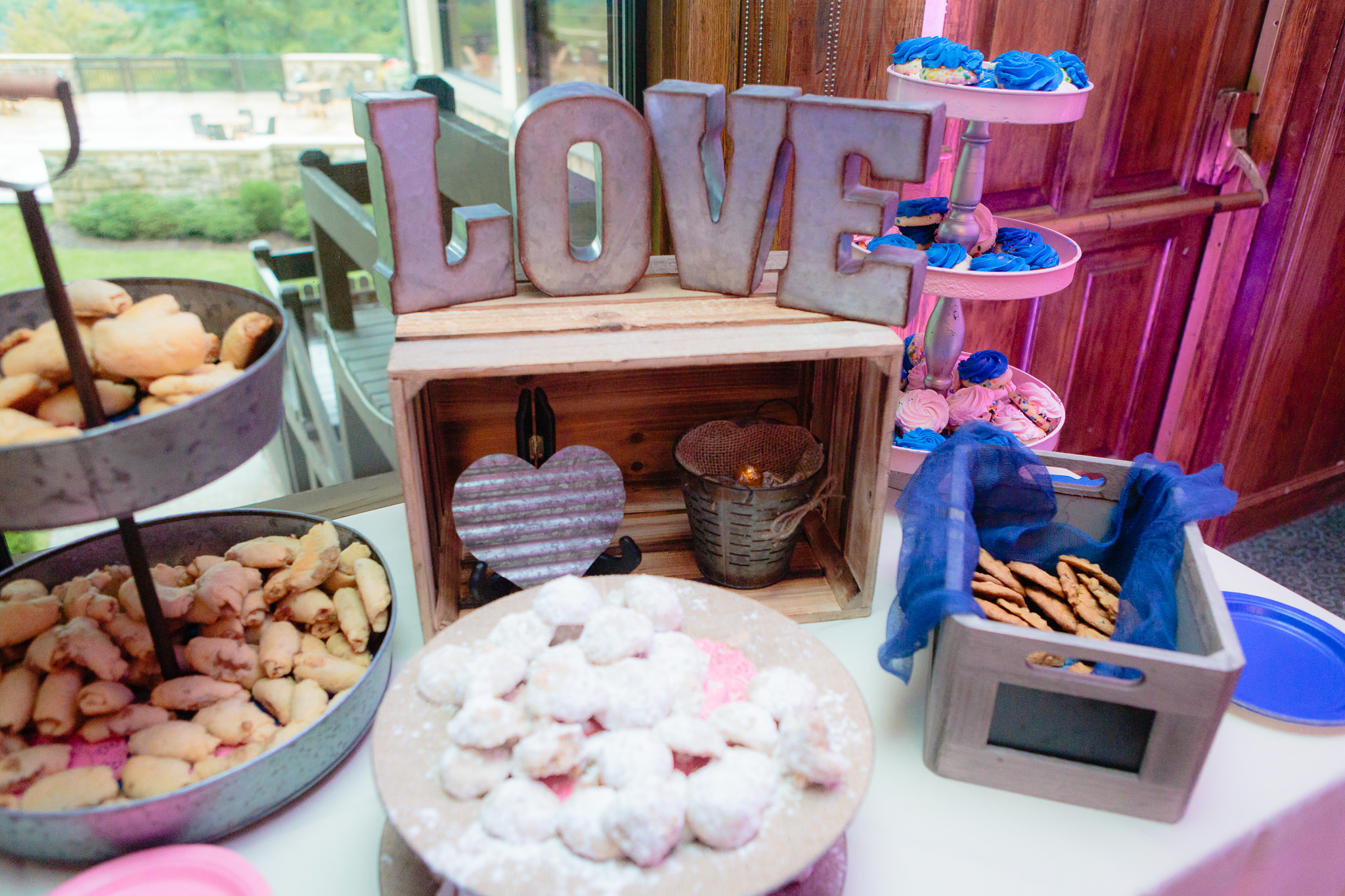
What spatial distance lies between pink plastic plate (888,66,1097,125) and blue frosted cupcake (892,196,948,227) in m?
0.21

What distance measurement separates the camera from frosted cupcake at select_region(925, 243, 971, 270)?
4.35ft

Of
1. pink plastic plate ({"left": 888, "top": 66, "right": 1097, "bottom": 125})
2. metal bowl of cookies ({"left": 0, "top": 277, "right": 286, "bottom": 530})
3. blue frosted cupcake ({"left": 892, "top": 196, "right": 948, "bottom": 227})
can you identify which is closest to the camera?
metal bowl of cookies ({"left": 0, "top": 277, "right": 286, "bottom": 530})

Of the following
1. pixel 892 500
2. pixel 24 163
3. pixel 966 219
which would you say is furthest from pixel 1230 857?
pixel 24 163

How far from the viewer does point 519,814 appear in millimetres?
658

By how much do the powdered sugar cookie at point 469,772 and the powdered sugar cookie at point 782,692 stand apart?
0.23 meters

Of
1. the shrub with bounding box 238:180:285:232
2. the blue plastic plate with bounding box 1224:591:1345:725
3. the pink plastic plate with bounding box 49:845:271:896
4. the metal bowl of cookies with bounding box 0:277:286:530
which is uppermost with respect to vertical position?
the metal bowl of cookies with bounding box 0:277:286:530

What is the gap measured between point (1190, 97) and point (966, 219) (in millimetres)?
1295

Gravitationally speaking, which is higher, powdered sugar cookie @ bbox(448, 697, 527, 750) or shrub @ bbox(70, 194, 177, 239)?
shrub @ bbox(70, 194, 177, 239)

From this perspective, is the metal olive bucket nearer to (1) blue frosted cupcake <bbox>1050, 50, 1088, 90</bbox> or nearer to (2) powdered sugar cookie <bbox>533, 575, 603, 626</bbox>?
(2) powdered sugar cookie <bbox>533, 575, 603, 626</bbox>

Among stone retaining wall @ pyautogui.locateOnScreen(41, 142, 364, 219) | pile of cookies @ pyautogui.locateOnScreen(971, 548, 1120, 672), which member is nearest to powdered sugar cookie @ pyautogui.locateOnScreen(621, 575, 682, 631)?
pile of cookies @ pyautogui.locateOnScreen(971, 548, 1120, 672)

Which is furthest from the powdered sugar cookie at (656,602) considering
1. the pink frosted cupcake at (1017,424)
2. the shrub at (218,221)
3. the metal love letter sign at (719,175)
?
the shrub at (218,221)

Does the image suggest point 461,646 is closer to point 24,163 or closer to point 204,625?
point 204,625

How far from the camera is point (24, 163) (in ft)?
2.06

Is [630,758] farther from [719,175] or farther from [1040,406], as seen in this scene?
[1040,406]
